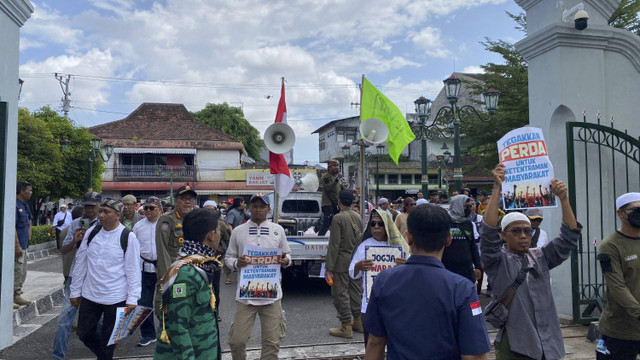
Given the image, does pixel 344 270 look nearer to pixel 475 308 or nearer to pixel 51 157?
pixel 475 308

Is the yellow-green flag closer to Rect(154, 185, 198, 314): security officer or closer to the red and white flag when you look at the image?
Rect(154, 185, 198, 314): security officer

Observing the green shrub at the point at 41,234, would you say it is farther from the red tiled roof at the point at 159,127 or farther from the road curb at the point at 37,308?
the red tiled roof at the point at 159,127

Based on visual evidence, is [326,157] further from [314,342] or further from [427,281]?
[427,281]

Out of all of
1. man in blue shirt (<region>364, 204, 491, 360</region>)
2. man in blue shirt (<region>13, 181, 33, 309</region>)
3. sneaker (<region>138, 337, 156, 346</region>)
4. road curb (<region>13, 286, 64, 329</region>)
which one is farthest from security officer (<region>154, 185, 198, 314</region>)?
man in blue shirt (<region>364, 204, 491, 360</region>)

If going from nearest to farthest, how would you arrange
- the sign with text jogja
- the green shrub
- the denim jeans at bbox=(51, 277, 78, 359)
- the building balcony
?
the denim jeans at bbox=(51, 277, 78, 359)
the green shrub
the sign with text jogja
the building balcony

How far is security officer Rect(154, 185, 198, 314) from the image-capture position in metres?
5.68

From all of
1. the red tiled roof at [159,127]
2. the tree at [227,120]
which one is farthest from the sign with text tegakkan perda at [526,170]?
the tree at [227,120]

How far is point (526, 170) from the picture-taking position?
3855mm

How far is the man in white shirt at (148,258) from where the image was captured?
19.8 ft

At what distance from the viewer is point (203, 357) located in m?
2.96

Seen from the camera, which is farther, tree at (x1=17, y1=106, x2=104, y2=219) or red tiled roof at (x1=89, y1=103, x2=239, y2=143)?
red tiled roof at (x1=89, y1=103, x2=239, y2=143)

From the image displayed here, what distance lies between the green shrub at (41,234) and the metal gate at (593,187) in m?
17.1

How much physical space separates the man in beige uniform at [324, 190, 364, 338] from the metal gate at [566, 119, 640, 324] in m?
2.85

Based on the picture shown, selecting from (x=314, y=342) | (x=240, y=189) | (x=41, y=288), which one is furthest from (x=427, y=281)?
(x=240, y=189)
